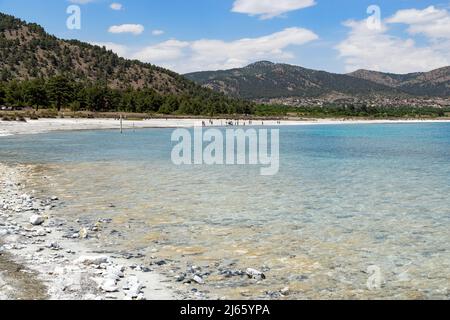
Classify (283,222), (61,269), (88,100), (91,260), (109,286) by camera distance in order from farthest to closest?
(88,100) → (283,222) → (91,260) → (61,269) → (109,286)

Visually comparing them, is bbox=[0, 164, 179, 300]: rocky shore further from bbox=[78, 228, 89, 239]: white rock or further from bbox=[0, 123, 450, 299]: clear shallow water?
bbox=[0, 123, 450, 299]: clear shallow water

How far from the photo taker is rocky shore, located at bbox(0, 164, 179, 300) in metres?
8.66

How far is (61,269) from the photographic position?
9789 mm

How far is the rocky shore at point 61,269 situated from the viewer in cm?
866

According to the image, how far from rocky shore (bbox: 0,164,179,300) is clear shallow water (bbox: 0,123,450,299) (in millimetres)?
1014

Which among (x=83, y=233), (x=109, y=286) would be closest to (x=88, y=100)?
(x=83, y=233)

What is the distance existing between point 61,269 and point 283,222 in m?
8.13

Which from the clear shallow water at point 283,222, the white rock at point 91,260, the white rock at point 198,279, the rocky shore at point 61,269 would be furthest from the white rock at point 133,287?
the clear shallow water at point 283,222

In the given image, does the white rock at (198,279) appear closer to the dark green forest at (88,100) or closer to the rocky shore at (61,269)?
the rocky shore at (61,269)

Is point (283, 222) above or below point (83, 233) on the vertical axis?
below

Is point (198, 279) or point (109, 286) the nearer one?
point (109, 286)

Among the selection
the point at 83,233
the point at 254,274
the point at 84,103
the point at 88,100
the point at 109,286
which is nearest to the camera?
the point at 109,286

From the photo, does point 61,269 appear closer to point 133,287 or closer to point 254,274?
point 133,287

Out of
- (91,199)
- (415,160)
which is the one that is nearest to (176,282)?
(91,199)
